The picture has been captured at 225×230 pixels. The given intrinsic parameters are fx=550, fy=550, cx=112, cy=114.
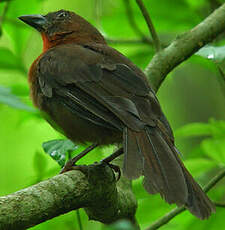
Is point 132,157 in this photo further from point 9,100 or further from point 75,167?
point 9,100

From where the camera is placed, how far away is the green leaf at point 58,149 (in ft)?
9.26

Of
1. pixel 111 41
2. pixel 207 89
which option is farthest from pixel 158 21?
pixel 207 89

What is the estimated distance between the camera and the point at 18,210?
90.0 inches

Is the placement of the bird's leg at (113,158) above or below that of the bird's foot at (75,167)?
below

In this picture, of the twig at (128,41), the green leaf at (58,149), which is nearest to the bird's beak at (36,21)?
the twig at (128,41)

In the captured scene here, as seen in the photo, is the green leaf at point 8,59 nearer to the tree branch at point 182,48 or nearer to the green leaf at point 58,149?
the tree branch at point 182,48

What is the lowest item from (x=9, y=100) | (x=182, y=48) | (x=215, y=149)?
(x=215, y=149)

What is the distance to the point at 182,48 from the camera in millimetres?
3873

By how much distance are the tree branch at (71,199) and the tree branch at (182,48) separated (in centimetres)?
88

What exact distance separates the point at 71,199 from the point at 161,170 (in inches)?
21.5

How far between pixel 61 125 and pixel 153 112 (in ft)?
2.11

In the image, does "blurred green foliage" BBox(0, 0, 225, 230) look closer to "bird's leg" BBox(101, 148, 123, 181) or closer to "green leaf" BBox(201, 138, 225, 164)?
"green leaf" BBox(201, 138, 225, 164)

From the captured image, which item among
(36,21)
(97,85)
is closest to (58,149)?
(97,85)

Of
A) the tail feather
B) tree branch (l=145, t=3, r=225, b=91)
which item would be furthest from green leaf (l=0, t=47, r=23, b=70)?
the tail feather
